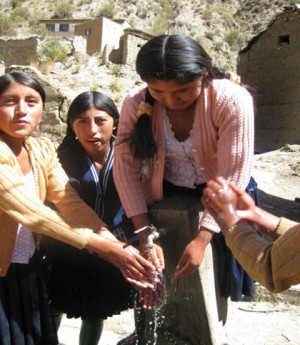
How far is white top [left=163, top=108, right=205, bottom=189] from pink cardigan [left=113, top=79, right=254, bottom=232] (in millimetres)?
30

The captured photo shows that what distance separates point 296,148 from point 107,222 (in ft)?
24.0

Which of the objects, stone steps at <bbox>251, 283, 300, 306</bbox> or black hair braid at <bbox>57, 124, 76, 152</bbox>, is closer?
black hair braid at <bbox>57, 124, 76, 152</bbox>

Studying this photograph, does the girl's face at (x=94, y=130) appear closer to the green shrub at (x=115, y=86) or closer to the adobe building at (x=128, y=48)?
the green shrub at (x=115, y=86)

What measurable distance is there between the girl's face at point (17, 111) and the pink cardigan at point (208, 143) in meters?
0.39

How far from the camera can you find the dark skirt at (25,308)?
5.52ft

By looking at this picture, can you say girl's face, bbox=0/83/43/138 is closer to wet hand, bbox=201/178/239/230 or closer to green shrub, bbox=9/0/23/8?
wet hand, bbox=201/178/239/230

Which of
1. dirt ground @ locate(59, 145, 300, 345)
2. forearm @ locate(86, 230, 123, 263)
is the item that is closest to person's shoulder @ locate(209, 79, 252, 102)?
forearm @ locate(86, 230, 123, 263)

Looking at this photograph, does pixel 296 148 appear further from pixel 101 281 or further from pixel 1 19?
pixel 1 19

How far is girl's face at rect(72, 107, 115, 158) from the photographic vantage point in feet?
7.38

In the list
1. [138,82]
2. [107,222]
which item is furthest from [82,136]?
[138,82]

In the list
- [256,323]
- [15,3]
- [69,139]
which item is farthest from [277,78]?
[15,3]

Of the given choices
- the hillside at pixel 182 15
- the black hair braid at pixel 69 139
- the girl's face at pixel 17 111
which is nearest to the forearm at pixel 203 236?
the girl's face at pixel 17 111

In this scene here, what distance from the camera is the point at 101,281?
2207 millimetres

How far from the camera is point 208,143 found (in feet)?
5.72
